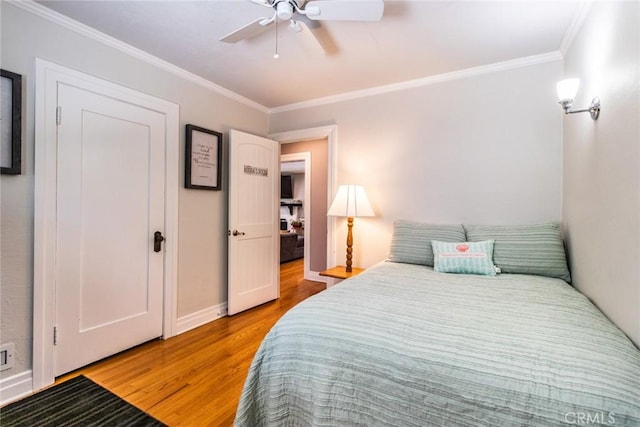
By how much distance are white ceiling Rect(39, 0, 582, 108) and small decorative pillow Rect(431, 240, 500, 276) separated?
149cm

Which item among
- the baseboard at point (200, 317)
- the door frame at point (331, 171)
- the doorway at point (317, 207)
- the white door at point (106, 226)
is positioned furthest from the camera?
the doorway at point (317, 207)

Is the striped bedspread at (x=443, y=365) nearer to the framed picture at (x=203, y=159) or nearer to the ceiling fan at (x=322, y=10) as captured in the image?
the ceiling fan at (x=322, y=10)

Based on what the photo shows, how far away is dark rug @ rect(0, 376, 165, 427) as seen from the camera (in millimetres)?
1528

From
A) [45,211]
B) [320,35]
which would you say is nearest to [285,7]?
[320,35]

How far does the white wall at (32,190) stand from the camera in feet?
5.59

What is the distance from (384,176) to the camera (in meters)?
2.97

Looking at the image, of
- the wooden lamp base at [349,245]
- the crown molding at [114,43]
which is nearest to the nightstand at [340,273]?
the wooden lamp base at [349,245]

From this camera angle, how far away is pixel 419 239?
243cm

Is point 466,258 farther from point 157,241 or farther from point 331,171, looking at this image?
point 157,241

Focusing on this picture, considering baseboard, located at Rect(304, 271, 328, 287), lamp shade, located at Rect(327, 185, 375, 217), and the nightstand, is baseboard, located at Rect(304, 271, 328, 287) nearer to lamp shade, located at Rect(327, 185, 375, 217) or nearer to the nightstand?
the nightstand

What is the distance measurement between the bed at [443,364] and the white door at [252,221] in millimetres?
1807

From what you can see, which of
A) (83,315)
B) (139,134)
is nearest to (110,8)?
(139,134)

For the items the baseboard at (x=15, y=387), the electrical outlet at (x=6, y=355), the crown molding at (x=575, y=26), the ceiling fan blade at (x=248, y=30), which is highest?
the crown molding at (x=575, y=26)

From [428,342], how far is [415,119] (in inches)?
90.6
